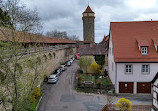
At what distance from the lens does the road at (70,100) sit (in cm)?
1510

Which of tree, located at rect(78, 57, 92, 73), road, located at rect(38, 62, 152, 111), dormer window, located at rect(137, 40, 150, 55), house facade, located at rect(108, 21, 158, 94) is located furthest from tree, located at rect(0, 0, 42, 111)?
tree, located at rect(78, 57, 92, 73)

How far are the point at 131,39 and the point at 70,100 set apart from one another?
11952 millimetres

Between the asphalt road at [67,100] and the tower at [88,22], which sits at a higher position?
the tower at [88,22]

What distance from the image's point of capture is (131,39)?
66.1ft

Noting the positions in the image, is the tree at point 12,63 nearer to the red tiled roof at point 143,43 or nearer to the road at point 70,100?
the road at point 70,100

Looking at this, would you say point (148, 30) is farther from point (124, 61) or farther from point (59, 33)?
point (59, 33)

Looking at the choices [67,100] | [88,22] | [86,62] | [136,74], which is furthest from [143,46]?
[88,22]

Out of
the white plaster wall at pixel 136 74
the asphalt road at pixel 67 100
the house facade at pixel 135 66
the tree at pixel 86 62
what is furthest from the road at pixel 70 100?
the tree at pixel 86 62

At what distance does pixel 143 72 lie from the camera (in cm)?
1838

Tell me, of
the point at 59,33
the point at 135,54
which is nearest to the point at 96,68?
the point at 135,54

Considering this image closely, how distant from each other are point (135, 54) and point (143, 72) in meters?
2.55

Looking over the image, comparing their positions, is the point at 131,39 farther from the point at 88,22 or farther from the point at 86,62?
the point at 88,22

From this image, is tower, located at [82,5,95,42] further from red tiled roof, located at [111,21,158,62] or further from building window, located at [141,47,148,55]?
building window, located at [141,47,148,55]

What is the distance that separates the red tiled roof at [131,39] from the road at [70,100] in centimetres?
517
